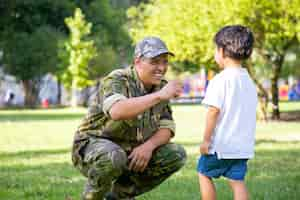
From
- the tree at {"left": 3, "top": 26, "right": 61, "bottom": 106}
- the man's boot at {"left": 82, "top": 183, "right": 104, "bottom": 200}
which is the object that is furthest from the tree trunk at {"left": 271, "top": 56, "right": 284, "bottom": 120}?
the tree at {"left": 3, "top": 26, "right": 61, "bottom": 106}

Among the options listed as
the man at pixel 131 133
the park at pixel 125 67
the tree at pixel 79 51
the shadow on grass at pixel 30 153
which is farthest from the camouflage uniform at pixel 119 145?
the tree at pixel 79 51

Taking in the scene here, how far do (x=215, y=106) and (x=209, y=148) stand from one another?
0.32m

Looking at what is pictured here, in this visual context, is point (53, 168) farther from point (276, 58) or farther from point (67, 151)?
point (276, 58)

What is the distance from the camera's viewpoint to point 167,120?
215 inches

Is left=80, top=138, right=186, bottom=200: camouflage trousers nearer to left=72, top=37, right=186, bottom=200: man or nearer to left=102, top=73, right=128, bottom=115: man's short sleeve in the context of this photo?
left=72, top=37, right=186, bottom=200: man

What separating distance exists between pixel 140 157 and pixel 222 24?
62.5 ft

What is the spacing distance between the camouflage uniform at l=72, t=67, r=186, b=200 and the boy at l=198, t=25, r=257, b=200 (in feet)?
1.35

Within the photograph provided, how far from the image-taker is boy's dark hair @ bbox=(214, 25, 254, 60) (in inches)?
200

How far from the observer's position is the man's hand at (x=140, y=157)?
5152 mm

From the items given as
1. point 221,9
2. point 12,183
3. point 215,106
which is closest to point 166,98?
point 215,106

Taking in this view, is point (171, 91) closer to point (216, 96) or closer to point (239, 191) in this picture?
point (216, 96)

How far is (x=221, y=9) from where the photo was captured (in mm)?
23562

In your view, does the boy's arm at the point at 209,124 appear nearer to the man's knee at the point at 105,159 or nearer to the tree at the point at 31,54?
the man's knee at the point at 105,159

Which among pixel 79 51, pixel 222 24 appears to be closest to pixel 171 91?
pixel 222 24
